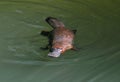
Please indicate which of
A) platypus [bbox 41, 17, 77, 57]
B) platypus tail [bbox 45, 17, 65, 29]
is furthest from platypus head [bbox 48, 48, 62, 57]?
platypus tail [bbox 45, 17, 65, 29]

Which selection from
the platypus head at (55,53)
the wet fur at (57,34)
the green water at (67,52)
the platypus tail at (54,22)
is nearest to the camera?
the green water at (67,52)

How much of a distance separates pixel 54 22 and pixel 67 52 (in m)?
0.60

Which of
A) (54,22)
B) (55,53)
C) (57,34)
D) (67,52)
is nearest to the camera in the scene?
(55,53)

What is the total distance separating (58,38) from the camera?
408 cm

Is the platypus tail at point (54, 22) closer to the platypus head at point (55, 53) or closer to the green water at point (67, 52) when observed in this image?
the green water at point (67, 52)

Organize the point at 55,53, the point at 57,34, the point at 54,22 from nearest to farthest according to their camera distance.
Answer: the point at 55,53
the point at 57,34
the point at 54,22

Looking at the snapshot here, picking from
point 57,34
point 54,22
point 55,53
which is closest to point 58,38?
point 57,34

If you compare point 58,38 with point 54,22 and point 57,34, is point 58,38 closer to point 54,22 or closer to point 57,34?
point 57,34

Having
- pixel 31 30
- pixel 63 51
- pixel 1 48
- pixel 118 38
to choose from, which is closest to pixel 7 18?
pixel 31 30

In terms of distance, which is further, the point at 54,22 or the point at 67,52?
the point at 54,22

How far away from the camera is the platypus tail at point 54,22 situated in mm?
4453

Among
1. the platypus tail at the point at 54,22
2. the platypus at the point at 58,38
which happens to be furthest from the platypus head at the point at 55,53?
the platypus tail at the point at 54,22

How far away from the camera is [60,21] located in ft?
15.2

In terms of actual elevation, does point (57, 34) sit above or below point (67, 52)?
above
